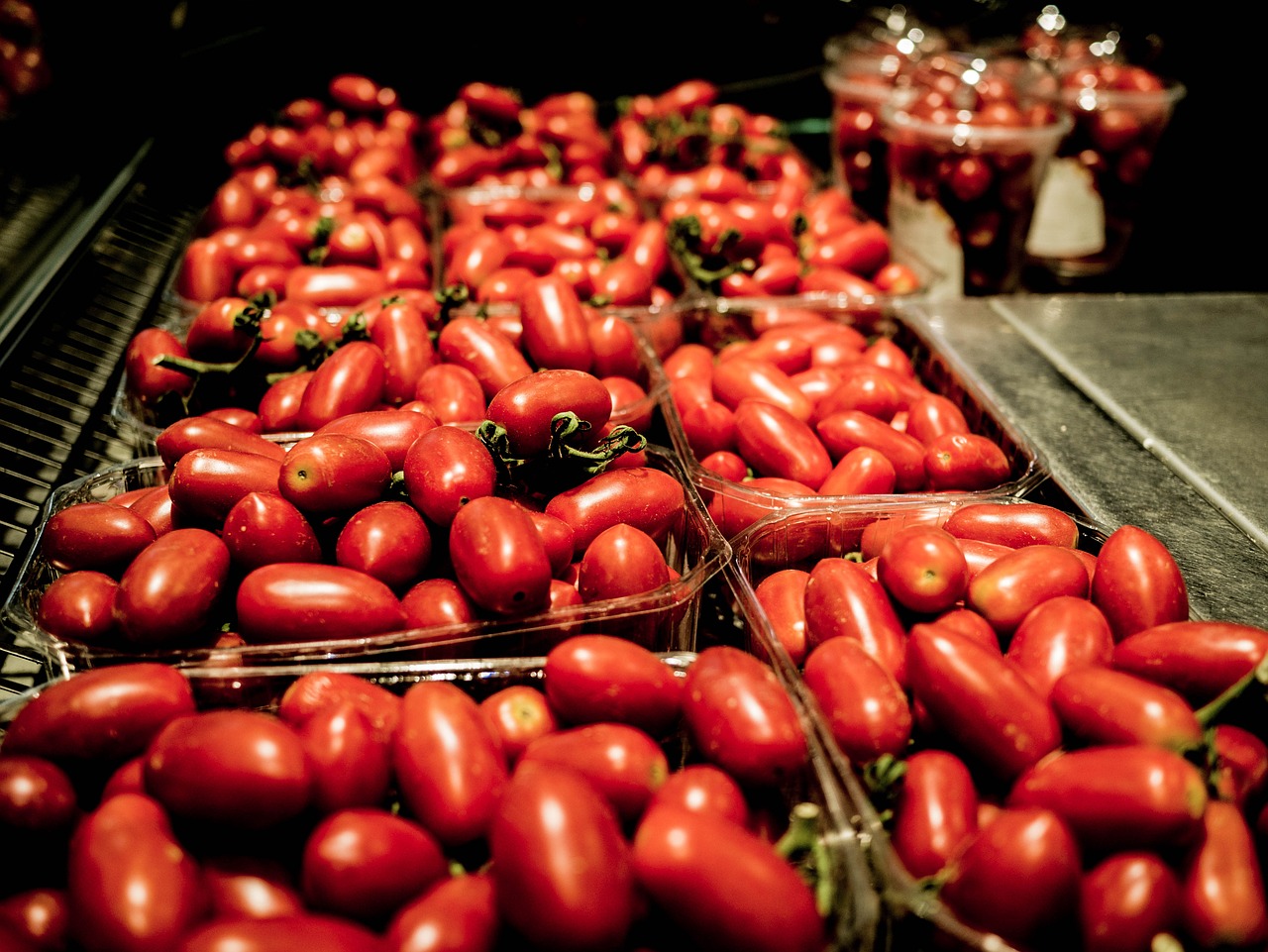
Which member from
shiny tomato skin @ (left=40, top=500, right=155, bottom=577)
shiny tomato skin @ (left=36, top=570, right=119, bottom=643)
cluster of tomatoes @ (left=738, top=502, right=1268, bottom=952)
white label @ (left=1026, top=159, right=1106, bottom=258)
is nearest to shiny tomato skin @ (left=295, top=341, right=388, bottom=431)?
shiny tomato skin @ (left=40, top=500, right=155, bottom=577)

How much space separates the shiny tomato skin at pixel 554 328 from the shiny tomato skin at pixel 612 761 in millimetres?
907

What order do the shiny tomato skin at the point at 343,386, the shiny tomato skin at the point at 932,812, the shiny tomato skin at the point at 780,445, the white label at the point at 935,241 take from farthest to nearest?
1. the white label at the point at 935,241
2. the shiny tomato skin at the point at 780,445
3. the shiny tomato skin at the point at 343,386
4. the shiny tomato skin at the point at 932,812

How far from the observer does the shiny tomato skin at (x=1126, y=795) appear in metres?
0.91

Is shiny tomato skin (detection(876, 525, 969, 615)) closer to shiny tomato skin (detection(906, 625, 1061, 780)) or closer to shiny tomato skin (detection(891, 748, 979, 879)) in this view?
shiny tomato skin (detection(906, 625, 1061, 780))

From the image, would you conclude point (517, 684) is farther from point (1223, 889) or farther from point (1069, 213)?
point (1069, 213)

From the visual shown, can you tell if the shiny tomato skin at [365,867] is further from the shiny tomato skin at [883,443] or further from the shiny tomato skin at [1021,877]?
the shiny tomato skin at [883,443]

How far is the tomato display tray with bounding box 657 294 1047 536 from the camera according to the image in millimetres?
1601

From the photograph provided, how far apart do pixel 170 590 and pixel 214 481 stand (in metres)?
0.21

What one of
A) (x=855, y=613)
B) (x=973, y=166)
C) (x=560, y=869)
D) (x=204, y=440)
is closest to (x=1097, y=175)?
(x=973, y=166)

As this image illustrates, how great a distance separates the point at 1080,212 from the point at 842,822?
2.68 m

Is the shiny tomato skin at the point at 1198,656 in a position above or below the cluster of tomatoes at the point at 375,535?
below

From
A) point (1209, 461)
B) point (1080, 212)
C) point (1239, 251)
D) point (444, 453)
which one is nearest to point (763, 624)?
point (444, 453)

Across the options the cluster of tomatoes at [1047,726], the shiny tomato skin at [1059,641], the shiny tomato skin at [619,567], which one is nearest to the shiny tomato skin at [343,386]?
the shiny tomato skin at [619,567]

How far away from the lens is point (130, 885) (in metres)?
0.84
